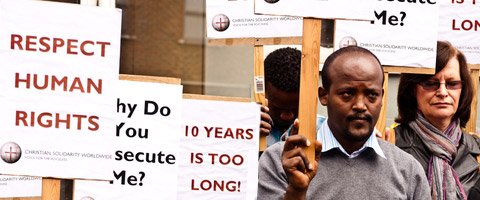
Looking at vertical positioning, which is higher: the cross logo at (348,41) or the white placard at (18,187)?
the cross logo at (348,41)

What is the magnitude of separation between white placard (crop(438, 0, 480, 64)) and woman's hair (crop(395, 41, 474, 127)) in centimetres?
68

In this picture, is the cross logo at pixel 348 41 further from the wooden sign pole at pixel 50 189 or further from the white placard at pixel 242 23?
the wooden sign pole at pixel 50 189

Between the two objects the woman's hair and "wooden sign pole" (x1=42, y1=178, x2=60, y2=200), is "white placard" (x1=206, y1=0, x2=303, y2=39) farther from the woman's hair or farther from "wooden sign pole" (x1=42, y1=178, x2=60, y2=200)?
"wooden sign pole" (x1=42, y1=178, x2=60, y2=200)

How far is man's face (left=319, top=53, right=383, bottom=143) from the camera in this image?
4.62 m

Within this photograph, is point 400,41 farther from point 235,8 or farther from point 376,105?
point 376,105

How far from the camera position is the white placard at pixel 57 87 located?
16.7 ft

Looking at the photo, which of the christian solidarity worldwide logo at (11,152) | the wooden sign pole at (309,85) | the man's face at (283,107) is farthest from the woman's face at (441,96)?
the christian solidarity worldwide logo at (11,152)

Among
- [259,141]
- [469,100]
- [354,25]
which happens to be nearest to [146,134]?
[259,141]

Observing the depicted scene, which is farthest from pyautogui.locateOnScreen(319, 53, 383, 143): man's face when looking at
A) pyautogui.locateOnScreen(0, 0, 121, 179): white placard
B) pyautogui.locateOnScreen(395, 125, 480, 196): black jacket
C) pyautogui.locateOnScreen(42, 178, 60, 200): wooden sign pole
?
pyautogui.locateOnScreen(395, 125, 480, 196): black jacket

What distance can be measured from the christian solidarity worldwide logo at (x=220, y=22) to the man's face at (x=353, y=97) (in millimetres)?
2295

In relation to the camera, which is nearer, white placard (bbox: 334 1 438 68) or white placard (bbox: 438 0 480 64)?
white placard (bbox: 334 1 438 68)

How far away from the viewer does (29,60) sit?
5086 millimetres

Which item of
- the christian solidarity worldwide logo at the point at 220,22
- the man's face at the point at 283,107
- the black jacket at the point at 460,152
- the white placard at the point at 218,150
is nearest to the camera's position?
the black jacket at the point at 460,152

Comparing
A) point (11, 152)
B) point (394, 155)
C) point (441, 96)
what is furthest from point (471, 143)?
point (11, 152)
